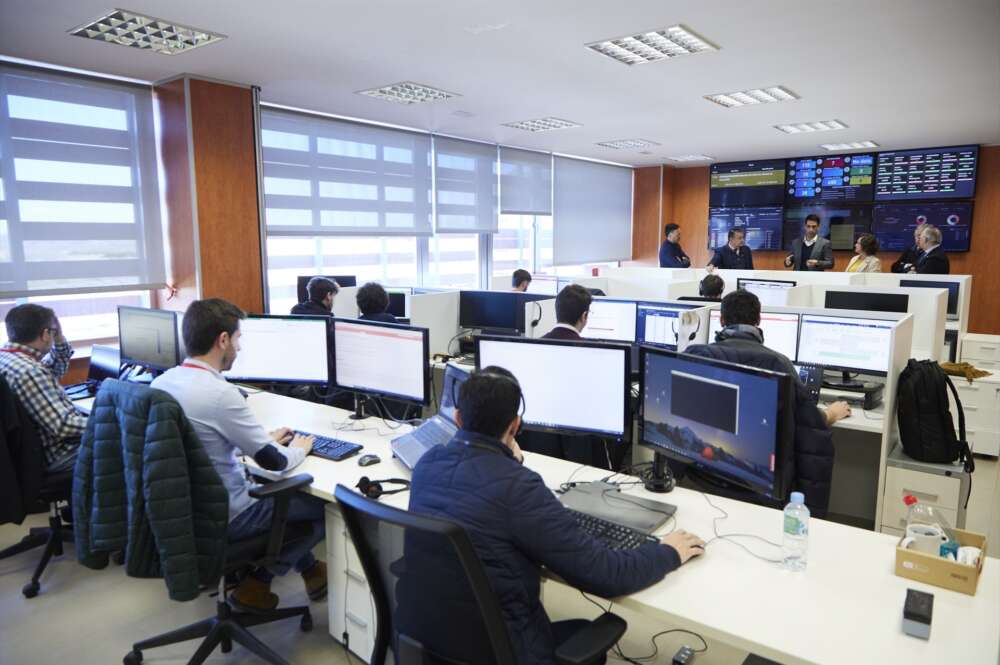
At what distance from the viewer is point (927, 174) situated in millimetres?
8094

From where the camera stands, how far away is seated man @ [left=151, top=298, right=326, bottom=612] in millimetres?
2113

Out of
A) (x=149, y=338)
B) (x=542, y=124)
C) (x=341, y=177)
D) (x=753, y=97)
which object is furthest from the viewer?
(x=542, y=124)

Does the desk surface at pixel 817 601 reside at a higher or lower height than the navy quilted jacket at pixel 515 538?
lower

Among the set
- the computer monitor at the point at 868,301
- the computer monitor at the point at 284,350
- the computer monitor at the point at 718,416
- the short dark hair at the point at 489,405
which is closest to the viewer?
the short dark hair at the point at 489,405

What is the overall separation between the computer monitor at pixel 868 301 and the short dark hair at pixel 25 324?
4.83m

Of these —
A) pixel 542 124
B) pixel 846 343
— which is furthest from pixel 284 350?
pixel 542 124

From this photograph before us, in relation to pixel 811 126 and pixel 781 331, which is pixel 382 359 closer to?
A: pixel 781 331

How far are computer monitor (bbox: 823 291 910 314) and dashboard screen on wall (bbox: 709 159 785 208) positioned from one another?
484 centimetres

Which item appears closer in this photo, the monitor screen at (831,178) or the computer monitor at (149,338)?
the computer monitor at (149,338)

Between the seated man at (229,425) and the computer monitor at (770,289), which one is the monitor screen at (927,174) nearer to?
the computer monitor at (770,289)

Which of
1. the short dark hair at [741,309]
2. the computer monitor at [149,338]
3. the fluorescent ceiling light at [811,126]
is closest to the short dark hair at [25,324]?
the computer monitor at [149,338]

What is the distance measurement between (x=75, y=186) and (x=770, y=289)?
5153 millimetres

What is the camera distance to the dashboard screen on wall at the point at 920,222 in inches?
317

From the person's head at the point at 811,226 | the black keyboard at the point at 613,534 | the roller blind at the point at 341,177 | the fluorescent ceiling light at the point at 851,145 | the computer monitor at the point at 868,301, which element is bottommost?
the black keyboard at the point at 613,534
